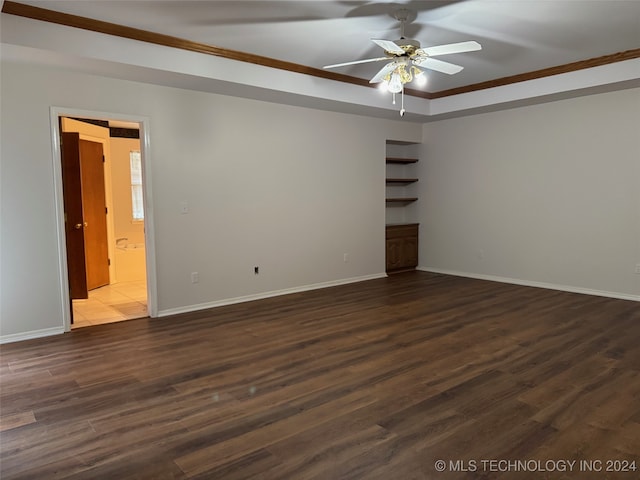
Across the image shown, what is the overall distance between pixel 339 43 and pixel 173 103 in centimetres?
190

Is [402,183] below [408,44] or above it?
below

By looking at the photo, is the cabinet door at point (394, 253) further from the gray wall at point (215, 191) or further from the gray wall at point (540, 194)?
the gray wall at point (540, 194)

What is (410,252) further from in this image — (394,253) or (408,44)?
(408,44)

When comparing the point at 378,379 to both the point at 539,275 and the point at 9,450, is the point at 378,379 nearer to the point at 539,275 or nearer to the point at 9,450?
the point at 9,450

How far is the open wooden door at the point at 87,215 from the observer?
5.22 metres

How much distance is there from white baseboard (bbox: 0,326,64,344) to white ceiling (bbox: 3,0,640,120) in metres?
2.79

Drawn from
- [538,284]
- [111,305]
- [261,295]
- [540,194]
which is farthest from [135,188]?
[538,284]

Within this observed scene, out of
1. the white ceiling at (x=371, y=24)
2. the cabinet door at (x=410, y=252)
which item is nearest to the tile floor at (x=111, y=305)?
the white ceiling at (x=371, y=24)

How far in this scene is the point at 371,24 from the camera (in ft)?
12.3

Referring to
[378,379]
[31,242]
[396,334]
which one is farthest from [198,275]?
[378,379]

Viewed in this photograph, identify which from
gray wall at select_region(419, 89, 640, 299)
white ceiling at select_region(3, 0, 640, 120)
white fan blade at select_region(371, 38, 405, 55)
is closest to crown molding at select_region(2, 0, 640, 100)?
white ceiling at select_region(3, 0, 640, 120)

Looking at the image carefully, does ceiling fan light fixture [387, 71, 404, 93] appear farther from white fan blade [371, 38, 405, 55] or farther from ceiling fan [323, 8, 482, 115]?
white fan blade [371, 38, 405, 55]

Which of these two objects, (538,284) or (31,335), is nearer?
(31,335)

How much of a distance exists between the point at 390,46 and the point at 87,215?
4.98 meters
